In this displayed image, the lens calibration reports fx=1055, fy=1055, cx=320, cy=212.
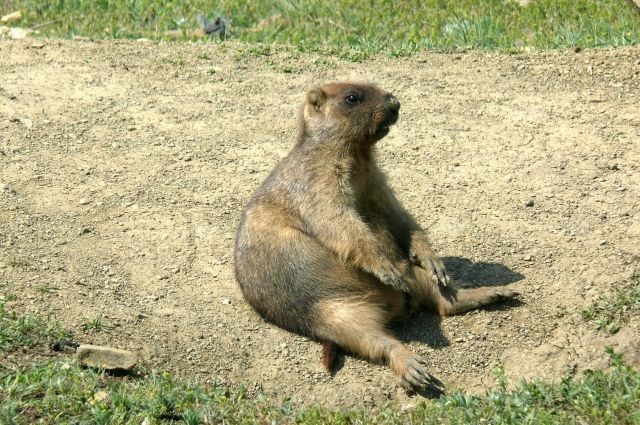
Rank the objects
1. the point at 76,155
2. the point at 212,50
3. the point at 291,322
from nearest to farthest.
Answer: the point at 291,322 → the point at 76,155 → the point at 212,50

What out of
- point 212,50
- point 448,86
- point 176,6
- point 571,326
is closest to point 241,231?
point 571,326

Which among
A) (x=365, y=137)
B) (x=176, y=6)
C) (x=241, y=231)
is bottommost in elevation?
(x=176, y=6)

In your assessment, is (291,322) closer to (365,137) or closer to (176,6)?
(365,137)

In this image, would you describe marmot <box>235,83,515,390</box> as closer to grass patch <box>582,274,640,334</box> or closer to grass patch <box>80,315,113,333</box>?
grass patch <box>582,274,640,334</box>

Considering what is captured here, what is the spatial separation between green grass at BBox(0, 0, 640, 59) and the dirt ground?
21.7 inches

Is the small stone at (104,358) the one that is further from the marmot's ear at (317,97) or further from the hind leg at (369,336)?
the marmot's ear at (317,97)

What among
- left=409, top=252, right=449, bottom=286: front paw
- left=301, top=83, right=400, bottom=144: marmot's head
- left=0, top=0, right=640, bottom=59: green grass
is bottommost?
left=0, top=0, right=640, bottom=59: green grass

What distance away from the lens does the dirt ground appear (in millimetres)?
6242

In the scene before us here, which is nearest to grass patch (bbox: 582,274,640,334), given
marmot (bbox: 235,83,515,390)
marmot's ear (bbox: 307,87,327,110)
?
marmot (bbox: 235,83,515,390)

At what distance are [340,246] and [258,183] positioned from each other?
6.01 ft

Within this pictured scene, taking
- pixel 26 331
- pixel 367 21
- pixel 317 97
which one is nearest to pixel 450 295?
pixel 317 97

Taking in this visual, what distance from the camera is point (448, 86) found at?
9273mm

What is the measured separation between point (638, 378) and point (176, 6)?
814cm

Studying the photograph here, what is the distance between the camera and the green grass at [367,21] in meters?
10.3
